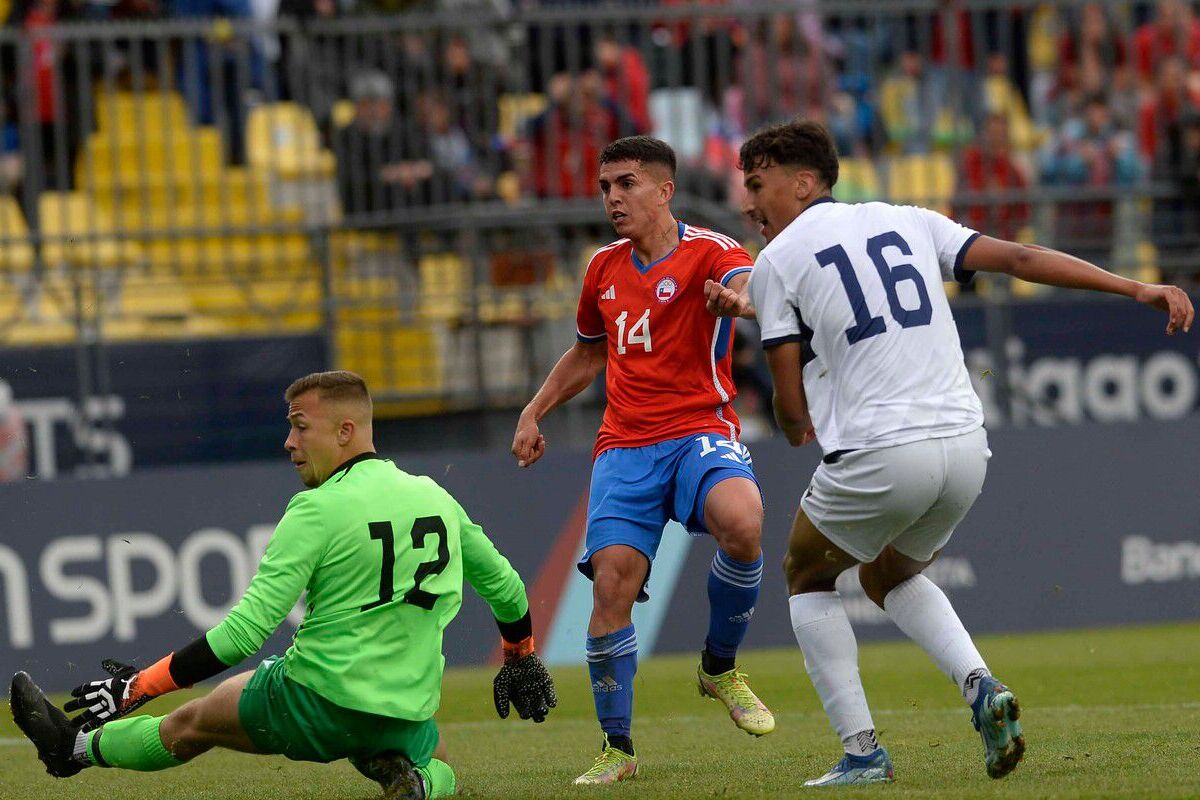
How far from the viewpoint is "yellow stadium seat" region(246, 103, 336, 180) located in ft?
49.4

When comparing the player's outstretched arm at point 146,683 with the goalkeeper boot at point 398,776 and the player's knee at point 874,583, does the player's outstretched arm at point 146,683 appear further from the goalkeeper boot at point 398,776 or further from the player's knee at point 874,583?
the player's knee at point 874,583

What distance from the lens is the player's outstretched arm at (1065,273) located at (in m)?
5.90

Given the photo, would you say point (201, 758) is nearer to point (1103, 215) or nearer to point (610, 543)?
point (610, 543)

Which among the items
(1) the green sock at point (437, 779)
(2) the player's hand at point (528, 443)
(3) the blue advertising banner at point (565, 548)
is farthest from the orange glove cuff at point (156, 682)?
(3) the blue advertising banner at point (565, 548)

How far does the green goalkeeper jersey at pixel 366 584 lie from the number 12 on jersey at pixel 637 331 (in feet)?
5.39

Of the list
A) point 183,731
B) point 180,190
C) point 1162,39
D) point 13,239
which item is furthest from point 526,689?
point 1162,39

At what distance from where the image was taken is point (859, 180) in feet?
50.7

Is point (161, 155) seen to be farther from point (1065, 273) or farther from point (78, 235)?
point (1065, 273)

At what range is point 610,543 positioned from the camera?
7.18 meters

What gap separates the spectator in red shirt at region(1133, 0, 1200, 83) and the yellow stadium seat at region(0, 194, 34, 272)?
9.36 meters

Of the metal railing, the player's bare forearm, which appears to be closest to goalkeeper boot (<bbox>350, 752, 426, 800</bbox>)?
the player's bare forearm

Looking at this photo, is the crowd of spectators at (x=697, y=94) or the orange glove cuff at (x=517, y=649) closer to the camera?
the orange glove cuff at (x=517, y=649)

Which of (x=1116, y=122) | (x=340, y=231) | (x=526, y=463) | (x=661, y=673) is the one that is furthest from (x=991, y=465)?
(x=526, y=463)

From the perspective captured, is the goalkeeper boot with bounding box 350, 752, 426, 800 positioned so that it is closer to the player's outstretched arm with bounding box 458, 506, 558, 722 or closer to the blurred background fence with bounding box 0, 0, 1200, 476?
the player's outstretched arm with bounding box 458, 506, 558, 722
